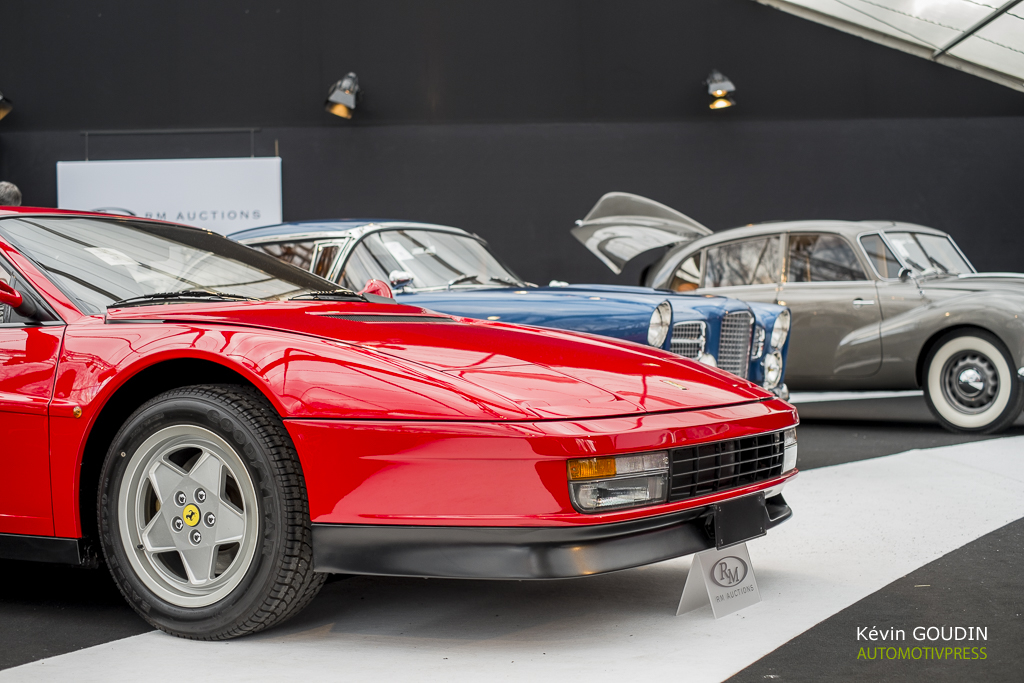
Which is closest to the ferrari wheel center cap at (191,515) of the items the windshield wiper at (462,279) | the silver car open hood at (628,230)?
the windshield wiper at (462,279)

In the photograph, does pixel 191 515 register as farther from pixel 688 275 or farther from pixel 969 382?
pixel 688 275

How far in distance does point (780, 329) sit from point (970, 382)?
75.0 inches

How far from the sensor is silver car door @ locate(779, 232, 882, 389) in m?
7.61

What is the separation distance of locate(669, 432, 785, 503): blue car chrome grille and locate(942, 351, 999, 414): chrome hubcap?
4.90m

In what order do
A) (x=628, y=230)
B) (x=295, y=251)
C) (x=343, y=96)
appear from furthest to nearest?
(x=343, y=96), (x=628, y=230), (x=295, y=251)

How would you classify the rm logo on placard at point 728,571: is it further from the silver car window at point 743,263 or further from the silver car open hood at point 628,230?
the silver car open hood at point 628,230

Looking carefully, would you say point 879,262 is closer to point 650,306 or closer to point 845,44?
point 650,306

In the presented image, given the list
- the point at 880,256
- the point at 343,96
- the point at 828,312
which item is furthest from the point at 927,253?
the point at 343,96

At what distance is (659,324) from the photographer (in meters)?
4.91

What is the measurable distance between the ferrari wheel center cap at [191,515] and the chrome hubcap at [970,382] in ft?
20.0

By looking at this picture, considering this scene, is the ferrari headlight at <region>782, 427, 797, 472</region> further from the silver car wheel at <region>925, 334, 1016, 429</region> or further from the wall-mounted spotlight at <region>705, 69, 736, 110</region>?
the wall-mounted spotlight at <region>705, 69, 736, 110</region>

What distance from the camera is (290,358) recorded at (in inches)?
101

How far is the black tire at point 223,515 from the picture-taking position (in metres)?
2.50

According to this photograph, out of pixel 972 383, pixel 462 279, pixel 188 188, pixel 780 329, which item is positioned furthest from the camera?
pixel 188 188
